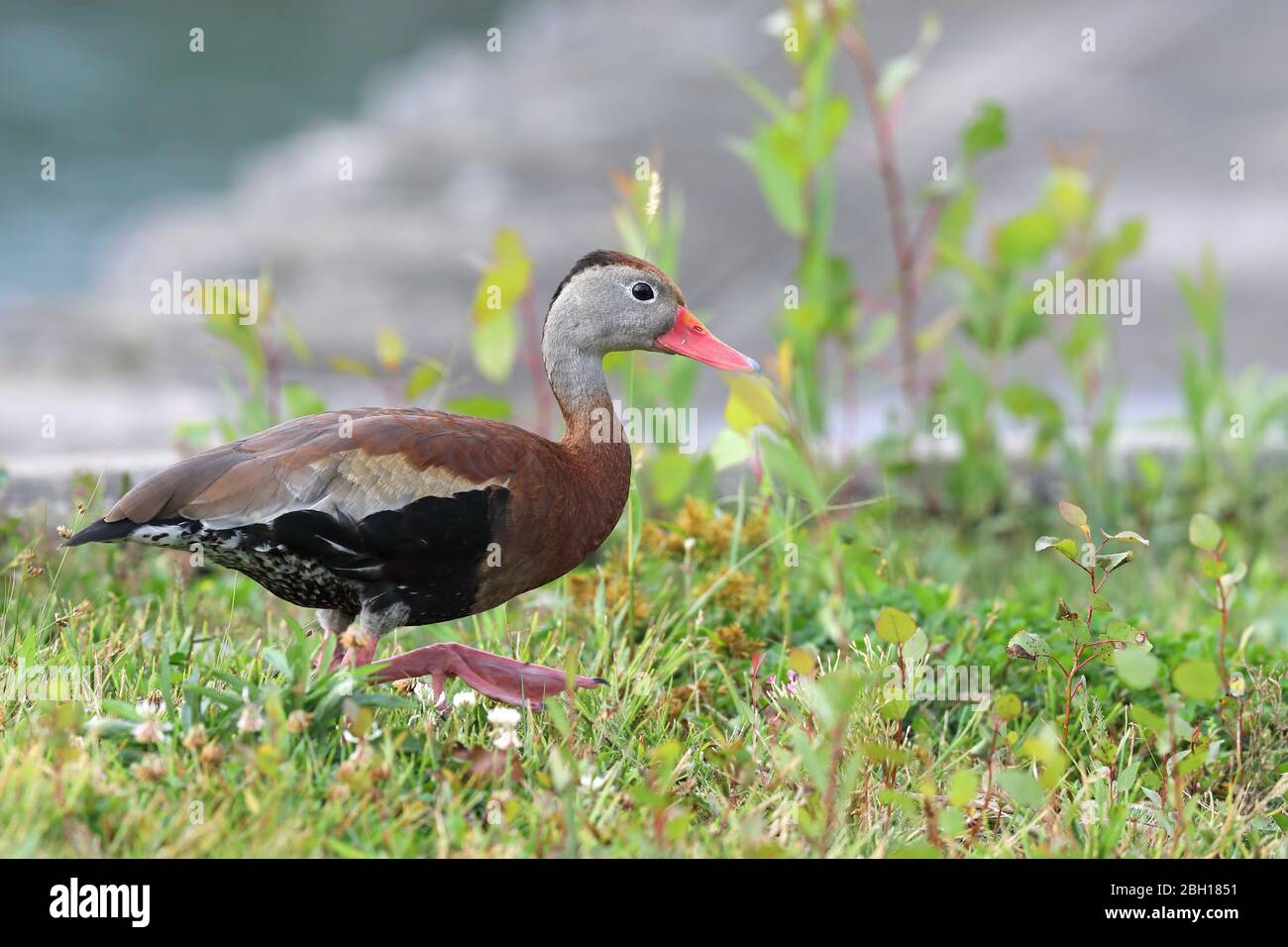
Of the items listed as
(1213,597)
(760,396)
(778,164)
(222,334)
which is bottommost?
(1213,597)

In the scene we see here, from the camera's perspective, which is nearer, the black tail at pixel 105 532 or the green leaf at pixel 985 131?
the black tail at pixel 105 532

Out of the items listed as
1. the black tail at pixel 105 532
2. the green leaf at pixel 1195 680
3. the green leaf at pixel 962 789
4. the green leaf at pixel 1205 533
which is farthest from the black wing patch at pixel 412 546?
the green leaf at pixel 1205 533

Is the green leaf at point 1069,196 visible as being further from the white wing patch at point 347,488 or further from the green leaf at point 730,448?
the white wing patch at point 347,488

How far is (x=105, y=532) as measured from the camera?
9.54ft

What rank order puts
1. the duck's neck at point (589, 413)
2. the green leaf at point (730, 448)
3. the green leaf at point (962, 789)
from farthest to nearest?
the green leaf at point (730, 448)
the duck's neck at point (589, 413)
the green leaf at point (962, 789)

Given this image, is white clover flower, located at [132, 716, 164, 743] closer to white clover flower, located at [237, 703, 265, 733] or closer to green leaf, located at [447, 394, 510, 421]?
white clover flower, located at [237, 703, 265, 733]

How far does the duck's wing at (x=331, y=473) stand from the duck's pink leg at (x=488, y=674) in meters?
0.43

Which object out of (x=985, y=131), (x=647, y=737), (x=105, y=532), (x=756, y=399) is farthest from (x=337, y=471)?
(x=985, y=131)

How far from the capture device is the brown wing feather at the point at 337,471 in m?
2.96

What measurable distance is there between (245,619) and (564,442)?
5.77 ft

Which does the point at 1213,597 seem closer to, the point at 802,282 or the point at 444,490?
the point at 802,282

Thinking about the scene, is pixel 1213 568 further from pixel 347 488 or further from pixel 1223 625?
pixel 347 488

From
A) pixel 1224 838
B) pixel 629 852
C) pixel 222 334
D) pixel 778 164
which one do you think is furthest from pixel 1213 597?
pixel 222 334

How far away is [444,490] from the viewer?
3029 millimetres
